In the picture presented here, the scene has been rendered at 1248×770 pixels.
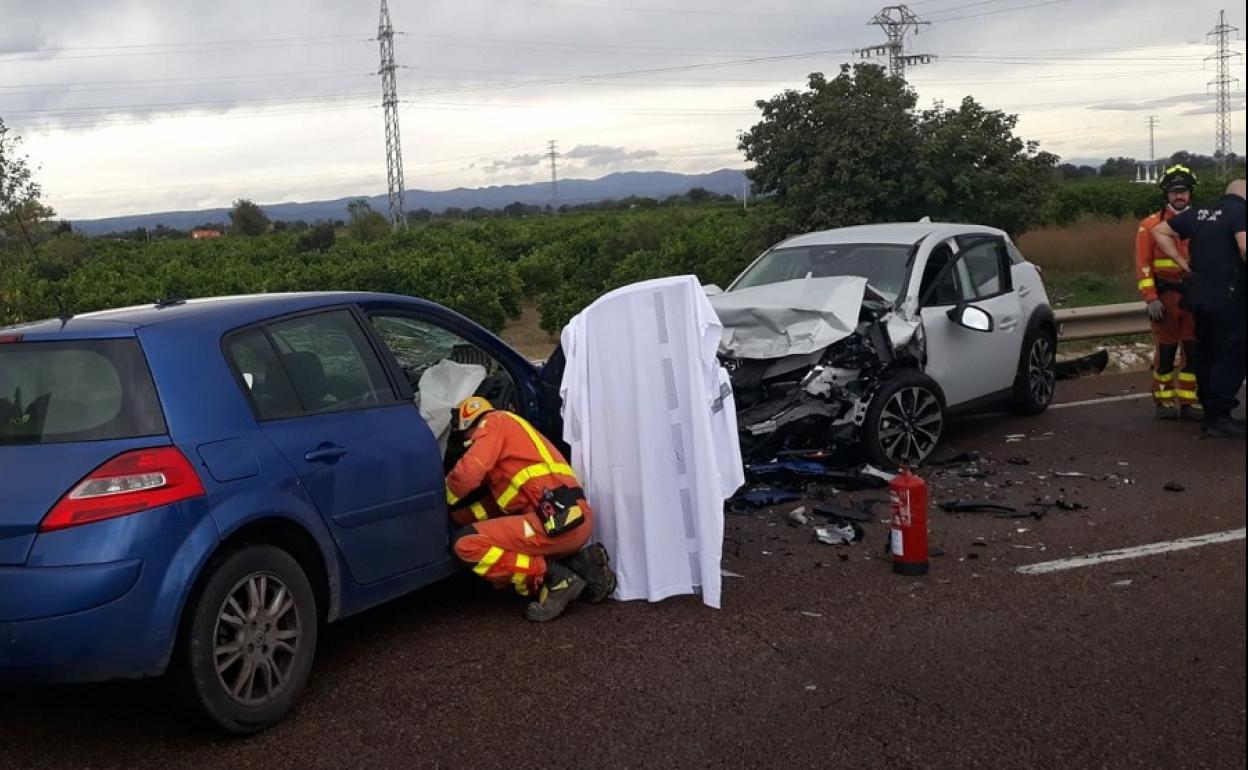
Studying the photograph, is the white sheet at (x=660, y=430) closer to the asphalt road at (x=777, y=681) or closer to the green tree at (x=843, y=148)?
the asphalt road at (x=777, y=681)

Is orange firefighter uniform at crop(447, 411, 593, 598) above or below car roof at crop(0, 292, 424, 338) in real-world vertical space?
below

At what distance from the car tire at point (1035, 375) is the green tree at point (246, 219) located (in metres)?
75.0

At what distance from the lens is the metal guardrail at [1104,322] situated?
13.1 metres

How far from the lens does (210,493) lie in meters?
4.44

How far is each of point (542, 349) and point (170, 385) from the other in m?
17.7

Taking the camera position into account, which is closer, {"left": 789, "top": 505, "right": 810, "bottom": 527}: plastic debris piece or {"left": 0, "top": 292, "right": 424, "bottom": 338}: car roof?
{"left": 0, "top": 292, "right": 424, "bottom": 338}: car roof

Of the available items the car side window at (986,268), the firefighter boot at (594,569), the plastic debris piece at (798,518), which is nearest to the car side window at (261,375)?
the firefighter boot at (594,569)

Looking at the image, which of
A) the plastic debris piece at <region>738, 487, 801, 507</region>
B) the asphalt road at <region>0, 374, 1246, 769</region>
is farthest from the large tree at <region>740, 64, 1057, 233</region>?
the asphalt road at <region>0, 374, 1246, 769</region>

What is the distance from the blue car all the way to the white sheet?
865 mm

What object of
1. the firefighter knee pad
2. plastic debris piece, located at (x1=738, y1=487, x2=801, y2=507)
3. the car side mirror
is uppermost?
the car side mirror

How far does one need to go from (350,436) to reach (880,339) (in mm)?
4478

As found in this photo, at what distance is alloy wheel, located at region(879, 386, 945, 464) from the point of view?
27.7ft

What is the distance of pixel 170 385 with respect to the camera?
15.0ft

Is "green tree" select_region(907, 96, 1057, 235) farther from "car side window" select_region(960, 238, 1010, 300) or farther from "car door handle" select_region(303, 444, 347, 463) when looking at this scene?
"car door handle" select_region(303, 444, 347, 463)
